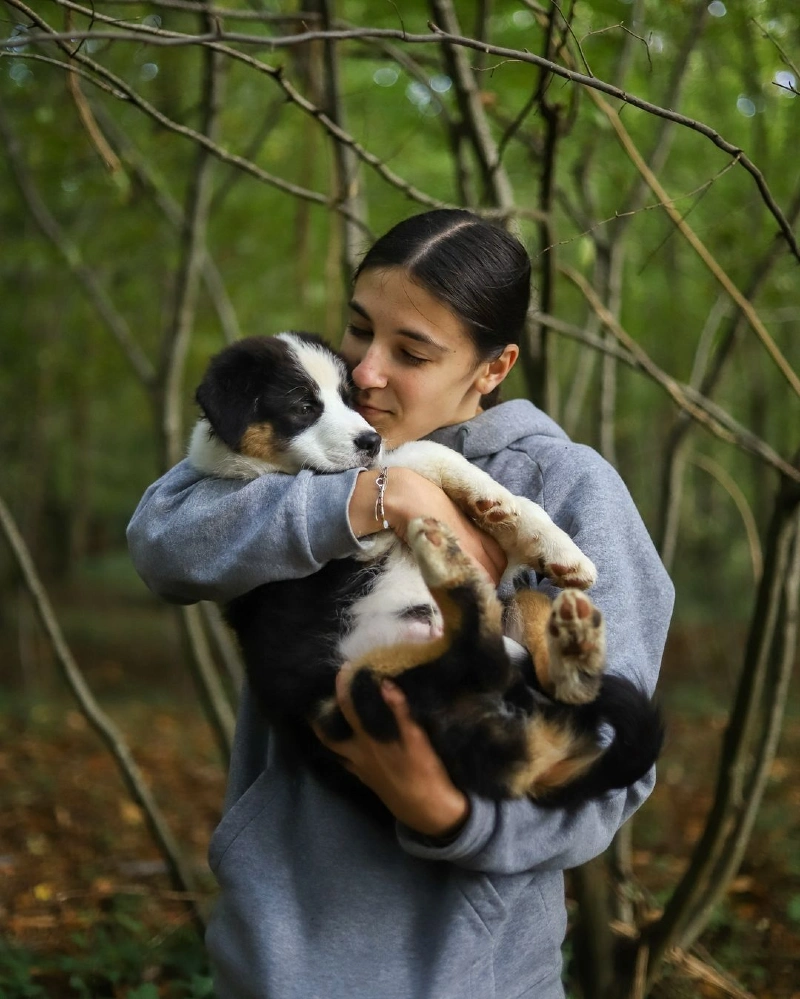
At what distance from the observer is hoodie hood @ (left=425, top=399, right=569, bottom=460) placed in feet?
8.80

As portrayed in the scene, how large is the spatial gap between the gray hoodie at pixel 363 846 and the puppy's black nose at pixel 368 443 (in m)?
0.29

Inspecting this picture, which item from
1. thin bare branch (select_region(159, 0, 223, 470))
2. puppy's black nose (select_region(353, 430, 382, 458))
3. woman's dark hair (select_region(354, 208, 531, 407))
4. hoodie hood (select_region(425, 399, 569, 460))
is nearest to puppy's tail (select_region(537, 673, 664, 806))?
hoodie hood (select_region(425, 399, 569, 460))

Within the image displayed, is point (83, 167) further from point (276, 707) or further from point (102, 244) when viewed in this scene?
point (276, 707)

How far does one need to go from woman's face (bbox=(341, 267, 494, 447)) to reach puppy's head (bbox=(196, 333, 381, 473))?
5.0 inches

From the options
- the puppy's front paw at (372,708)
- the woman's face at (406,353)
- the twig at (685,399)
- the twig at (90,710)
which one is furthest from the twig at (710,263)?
the twig at (90,710)

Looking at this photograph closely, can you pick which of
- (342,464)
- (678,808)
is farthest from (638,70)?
(678,808)

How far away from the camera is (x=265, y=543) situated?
88.6 inches

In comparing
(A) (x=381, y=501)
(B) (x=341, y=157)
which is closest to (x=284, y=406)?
(A) (x=381, y=501)

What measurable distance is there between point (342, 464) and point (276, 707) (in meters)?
0.68

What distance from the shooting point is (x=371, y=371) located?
2541 millimetres

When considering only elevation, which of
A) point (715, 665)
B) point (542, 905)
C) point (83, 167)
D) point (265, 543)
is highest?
point (83, 167)

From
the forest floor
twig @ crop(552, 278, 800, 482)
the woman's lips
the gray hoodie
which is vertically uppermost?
twig @ crop(552, 278, 800, 482)

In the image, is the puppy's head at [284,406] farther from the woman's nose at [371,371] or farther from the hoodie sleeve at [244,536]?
the hoodie sleeve at [244,536]

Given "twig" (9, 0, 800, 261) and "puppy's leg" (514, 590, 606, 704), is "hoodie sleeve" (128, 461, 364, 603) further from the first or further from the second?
"twig" (9, 0, 800, 261)
